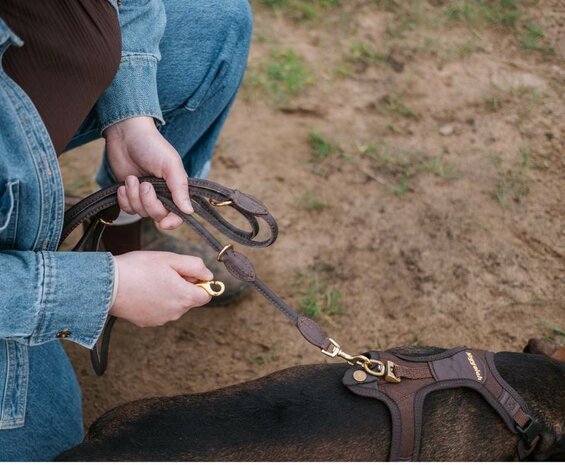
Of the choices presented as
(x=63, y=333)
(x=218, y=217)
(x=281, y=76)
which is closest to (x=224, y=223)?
(x=218, y=217)

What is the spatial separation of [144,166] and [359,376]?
2.79 ft

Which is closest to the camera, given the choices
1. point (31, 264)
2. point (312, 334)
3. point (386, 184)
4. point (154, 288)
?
point (31, 264)

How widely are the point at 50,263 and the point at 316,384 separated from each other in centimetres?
80

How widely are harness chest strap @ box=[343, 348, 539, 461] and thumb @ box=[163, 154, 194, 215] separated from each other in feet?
2.09

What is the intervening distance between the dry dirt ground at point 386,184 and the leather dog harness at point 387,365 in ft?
2.72

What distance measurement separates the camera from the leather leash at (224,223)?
1747 millimetres

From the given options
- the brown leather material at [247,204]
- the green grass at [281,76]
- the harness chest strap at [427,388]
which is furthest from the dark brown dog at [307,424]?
the green grass at [281,76]

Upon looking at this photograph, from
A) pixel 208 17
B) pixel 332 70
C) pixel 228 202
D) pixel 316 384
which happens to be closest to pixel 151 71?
pixel 208 17

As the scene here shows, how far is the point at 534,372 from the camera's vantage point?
1.93m

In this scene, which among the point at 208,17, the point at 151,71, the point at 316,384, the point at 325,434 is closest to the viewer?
the point at 325,434

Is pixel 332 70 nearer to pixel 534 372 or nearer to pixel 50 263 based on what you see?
pixel 534 372

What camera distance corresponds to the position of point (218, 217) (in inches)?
74.0

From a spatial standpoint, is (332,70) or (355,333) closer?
(355,333)

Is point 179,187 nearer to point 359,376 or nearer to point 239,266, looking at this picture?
point 239,266
